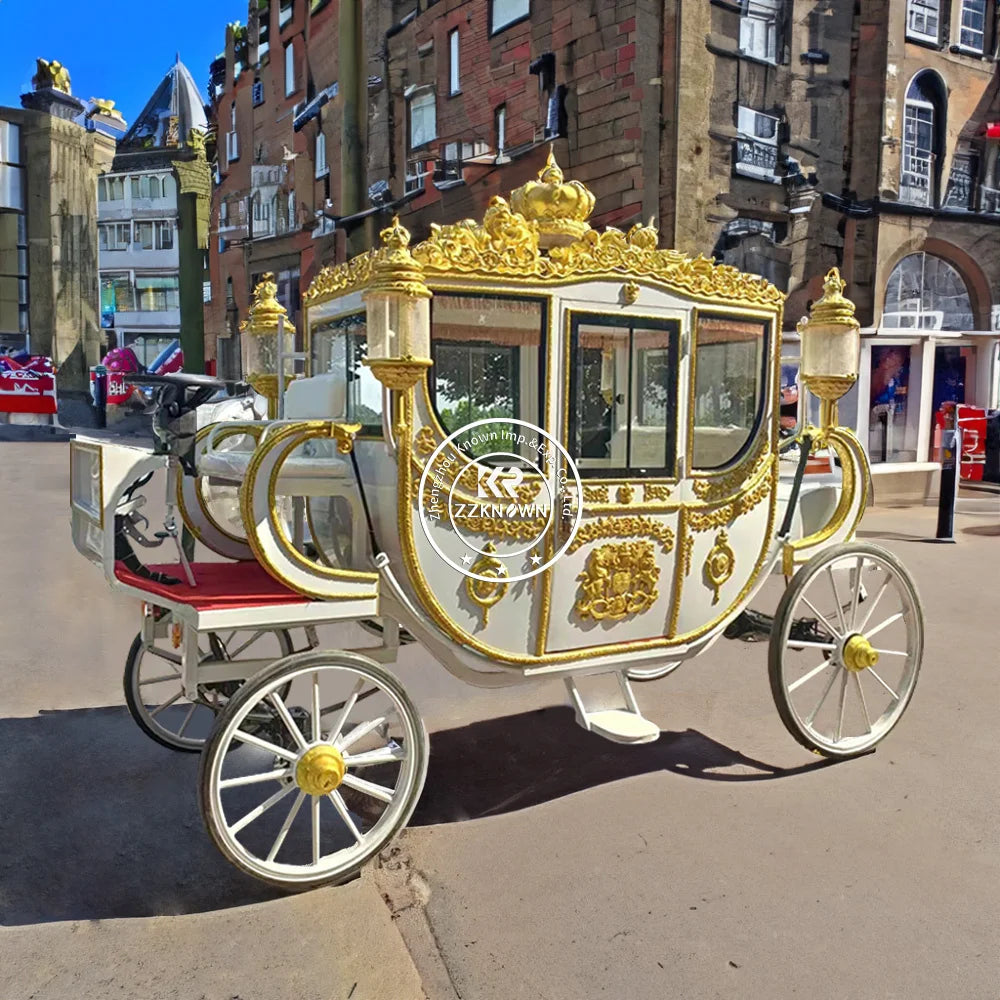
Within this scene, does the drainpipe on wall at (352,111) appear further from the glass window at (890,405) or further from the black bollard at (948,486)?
the black bollard at (948,486)

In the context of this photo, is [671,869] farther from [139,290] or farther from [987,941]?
[139,290]

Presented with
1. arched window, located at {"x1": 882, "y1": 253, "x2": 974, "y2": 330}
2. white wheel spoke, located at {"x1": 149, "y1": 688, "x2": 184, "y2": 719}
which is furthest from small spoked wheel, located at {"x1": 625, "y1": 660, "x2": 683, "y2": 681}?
arched window, located at {"x1": 882, "y1": 253, "x2": 974, "y2": 330}

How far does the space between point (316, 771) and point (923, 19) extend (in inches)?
685

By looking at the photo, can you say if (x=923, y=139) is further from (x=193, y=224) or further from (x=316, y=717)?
(x=193, y=224)

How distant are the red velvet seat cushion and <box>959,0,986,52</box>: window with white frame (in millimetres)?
17544

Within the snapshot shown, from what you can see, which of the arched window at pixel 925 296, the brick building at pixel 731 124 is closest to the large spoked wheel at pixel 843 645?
the brick building at pixel 731 124

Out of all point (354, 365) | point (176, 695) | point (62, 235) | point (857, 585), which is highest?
point (62, 235)

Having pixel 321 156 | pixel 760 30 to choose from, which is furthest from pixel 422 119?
pixel 760 30

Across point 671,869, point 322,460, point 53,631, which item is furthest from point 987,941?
point 53,631

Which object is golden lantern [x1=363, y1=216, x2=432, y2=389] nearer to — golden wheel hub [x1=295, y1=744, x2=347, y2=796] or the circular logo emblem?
the circular logo emblem

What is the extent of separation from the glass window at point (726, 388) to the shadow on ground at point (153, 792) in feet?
5.16

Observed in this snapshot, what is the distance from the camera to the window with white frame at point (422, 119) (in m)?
18.4

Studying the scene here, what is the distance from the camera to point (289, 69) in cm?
2545

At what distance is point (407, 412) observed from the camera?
3301mm
